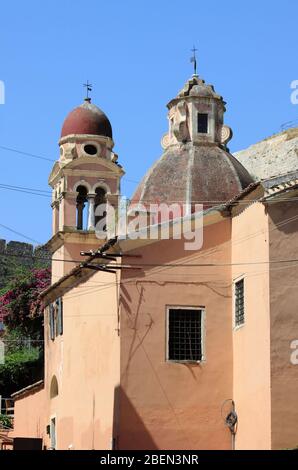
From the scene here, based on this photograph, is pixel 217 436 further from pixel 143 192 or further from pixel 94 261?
pixel 143 192

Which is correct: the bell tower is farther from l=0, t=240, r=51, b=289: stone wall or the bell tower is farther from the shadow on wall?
l=0, t=240, r=51, b=289: stone wall

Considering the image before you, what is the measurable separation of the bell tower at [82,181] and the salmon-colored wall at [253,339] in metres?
12.8

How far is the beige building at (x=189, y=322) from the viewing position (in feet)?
94.5

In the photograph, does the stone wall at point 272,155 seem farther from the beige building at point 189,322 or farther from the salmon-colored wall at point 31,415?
the beige building at point 189,322

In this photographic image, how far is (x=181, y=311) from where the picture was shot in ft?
102

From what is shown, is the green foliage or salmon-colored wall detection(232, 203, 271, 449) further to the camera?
the green foliage

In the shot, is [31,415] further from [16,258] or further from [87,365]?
[16,258]

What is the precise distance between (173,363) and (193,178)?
705 centimetres

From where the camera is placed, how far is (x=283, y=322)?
2866 centimetres

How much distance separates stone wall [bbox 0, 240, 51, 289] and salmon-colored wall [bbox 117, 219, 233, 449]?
36498 millimetres

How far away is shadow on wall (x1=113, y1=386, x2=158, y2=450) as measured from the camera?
29.9 metres

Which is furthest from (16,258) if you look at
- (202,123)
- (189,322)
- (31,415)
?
(189,322)

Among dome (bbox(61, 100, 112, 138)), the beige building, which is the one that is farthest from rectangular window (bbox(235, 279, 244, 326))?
dome (bbox(61, 100, 112, 138))

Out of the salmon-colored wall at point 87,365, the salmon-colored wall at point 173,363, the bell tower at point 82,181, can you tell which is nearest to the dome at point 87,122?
the bell tower at point 82,181
